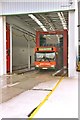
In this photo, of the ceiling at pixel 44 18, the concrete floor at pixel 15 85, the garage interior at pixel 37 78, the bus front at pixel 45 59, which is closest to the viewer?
the garage interior at pixel 37 78

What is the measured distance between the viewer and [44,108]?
591cm

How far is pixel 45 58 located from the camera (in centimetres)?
1731

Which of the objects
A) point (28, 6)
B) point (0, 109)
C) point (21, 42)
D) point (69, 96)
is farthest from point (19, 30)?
point (0, 109)

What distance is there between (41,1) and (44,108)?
394 inches

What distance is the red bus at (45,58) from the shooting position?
1709 cm

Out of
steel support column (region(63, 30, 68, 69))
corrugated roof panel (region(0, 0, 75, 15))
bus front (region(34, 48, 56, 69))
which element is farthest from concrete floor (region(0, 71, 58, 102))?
steel support column (region(63, 30, 68, 69))

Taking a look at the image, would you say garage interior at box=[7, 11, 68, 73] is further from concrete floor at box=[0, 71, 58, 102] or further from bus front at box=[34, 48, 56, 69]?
concrete floor at box=[0, 71, 58, 102]

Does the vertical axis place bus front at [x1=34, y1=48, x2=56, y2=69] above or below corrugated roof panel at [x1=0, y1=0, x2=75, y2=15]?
below

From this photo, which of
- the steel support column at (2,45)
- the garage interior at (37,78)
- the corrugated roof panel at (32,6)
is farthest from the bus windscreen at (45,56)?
the corrugated roof panel at (32,6)

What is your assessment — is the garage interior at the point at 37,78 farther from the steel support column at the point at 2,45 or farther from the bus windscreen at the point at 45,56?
the bus windscreen at the point at 45,56

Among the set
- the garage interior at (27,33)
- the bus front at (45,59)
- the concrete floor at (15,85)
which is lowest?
the concrete floor at (15,85)

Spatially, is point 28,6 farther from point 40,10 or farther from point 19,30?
point 19,30

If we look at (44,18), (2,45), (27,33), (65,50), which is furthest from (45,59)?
(27,33)

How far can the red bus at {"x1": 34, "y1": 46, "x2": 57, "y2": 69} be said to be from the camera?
56.1ft
